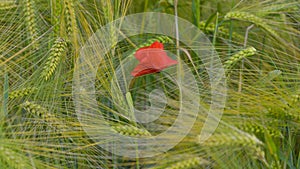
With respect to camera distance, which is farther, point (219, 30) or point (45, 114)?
point (219, 30)

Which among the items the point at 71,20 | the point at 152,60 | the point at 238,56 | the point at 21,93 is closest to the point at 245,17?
the point at 238,56

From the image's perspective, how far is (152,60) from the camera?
40.6 inches

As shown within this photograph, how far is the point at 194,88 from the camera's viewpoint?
3.35 ft

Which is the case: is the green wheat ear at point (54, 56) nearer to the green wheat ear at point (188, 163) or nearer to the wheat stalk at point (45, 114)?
the wheat stalk at point (45, 114)

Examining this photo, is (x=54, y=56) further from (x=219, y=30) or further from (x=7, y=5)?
(x=219, y=30)

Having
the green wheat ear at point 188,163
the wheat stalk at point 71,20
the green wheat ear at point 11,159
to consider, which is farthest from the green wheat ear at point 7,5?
the green wheat ear at point 188,163

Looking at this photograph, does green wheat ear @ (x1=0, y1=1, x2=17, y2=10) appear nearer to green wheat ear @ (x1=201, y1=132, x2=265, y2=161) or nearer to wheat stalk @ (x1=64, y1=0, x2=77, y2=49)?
wheat stalk @ (x1=64, y1=0, x2=77, y2=49)

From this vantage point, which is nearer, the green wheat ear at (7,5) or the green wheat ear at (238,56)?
the green wheat ear at (238,56)

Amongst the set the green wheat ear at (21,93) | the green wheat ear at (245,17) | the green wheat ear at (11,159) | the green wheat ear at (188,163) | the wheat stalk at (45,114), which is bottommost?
the green wheat ear at (188,163)

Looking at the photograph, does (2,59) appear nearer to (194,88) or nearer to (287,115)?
(194,88)

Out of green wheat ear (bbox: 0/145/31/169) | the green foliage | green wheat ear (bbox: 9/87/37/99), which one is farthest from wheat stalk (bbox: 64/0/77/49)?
green wheat ear (bbox: 0/145/31/169)

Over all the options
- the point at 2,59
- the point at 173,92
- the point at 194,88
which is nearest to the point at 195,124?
the point at 194,88

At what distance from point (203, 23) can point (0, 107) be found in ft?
1.64

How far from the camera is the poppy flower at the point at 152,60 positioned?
3.38ft
